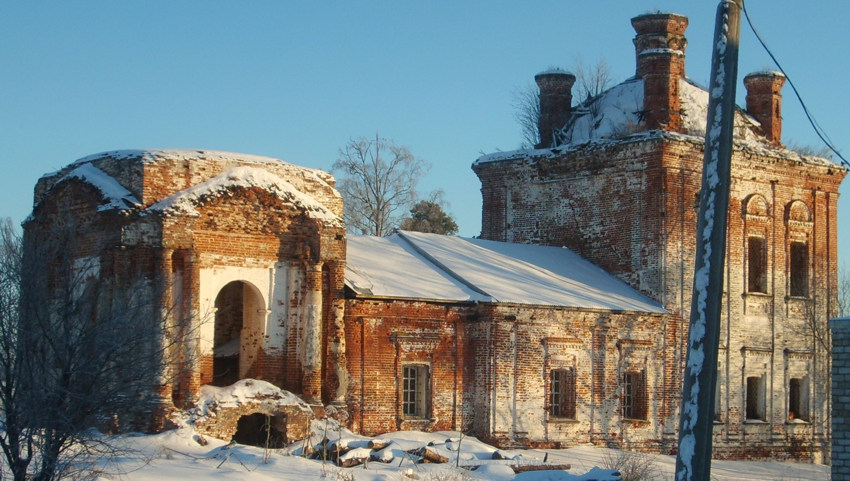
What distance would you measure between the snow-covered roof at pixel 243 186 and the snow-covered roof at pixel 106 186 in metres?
0.39

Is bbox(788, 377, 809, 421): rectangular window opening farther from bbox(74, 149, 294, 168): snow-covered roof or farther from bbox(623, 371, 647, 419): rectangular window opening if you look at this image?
bbox(74, 149, 294, 168): snow-covered roof

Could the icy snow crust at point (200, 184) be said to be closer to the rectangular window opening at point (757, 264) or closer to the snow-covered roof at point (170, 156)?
the snow-covered roof at point (170, 156)

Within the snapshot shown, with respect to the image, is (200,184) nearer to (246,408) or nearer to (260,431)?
(246,408)

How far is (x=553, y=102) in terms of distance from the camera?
1063 inches

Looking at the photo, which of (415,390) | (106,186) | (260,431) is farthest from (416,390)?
(106,186)

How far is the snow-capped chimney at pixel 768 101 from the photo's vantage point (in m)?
26.3

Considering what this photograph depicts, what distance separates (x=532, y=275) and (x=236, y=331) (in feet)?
19.3

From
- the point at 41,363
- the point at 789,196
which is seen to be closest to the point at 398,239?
the point at 789,196

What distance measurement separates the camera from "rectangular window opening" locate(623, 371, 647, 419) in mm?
22781

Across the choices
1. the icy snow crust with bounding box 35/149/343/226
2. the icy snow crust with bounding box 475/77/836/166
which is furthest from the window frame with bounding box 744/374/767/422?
the icy snow crust with bounding box 35/149/343/226

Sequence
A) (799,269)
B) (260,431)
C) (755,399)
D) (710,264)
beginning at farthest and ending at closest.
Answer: (799,269)
(755,399)
(260,431)
(710,264)

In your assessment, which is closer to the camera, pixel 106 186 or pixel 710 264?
pixel 710 264

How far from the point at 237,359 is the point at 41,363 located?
8.96 metres

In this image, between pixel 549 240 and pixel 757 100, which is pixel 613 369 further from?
pixel 757 100
